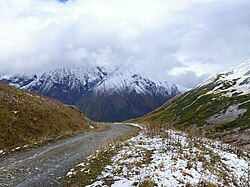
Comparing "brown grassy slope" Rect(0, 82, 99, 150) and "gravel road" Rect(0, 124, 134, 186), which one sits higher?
"brown grassy slope" Rect(0, 82, 99, 150)

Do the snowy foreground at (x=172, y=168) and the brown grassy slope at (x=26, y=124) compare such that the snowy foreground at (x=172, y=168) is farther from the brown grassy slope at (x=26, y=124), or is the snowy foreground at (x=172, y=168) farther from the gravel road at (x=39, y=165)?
the brown grassy slope at (x=26, y=124)

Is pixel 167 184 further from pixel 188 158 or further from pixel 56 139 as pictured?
pixel 56 139

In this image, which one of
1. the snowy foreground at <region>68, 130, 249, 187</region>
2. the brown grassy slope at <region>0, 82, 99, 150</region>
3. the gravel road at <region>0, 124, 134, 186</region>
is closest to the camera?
the snowy foreground at <region>68, 130, 249, 187</region>

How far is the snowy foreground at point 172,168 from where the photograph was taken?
15781 millimetres

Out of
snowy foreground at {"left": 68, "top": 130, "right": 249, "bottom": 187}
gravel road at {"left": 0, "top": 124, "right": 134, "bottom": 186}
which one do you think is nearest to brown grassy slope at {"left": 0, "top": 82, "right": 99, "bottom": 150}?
gravel road at {"left": 0, "top": 124, "right": 134, "bottom": 186}

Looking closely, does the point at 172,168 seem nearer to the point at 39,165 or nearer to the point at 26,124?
the point at 39,165

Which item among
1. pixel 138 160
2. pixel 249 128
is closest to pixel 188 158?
pixel 138 160

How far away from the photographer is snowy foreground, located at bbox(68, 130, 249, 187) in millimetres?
15781

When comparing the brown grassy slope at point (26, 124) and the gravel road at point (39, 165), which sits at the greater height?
the brown grassy slope at point (26, 124)

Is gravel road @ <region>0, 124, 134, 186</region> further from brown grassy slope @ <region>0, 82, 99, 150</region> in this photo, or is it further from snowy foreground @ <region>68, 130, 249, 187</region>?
brown grassy slope @ <region>0, 82, 99, 150</region>

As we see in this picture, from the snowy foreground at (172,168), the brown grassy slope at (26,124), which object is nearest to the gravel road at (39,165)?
the snowy foreground at (172,168)

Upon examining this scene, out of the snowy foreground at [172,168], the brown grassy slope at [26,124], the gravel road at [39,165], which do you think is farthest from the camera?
the brown grassy slope at [26,124]

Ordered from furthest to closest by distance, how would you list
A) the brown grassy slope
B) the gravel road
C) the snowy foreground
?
1. the brown grassy slope
2. the gravel road
3. the snowy foreground

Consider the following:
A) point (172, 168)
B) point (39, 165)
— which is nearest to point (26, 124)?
point (39, 165)
